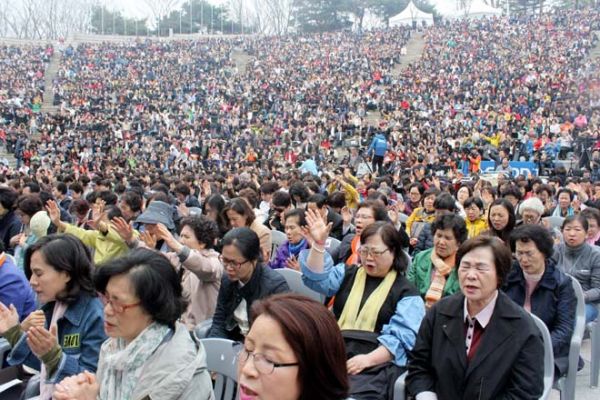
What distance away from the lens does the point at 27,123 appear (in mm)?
22375

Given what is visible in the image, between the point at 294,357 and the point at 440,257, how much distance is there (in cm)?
252

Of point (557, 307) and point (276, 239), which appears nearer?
point (557, 307)

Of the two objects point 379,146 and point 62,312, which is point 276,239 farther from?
point 379,146

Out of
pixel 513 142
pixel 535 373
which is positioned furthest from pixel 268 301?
pixel 513 142

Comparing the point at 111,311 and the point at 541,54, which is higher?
the point at 541,54

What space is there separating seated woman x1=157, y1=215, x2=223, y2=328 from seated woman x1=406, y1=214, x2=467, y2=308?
1161 mm

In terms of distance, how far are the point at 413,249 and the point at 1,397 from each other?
142 inches

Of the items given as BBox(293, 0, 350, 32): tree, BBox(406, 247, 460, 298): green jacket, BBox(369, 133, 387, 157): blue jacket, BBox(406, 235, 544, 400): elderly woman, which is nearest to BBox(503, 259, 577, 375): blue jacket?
BBox(406, 247, 460, 298): green jacket

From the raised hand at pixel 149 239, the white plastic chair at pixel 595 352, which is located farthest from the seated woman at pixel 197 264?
the white plastic chair at pixel 595 352

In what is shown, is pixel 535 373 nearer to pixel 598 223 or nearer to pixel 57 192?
pixel 598 223

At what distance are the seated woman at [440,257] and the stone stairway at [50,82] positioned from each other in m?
23.6

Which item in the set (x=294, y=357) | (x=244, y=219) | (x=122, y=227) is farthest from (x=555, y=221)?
(x=294, y=357)

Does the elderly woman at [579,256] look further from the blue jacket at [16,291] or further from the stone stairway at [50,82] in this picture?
the stone stairway at [50,82]

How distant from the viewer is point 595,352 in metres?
3.97
